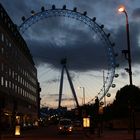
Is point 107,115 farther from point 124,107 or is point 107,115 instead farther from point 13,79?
point 13,79

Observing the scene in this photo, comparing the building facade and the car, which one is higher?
the building facade

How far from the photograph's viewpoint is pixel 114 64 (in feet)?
310

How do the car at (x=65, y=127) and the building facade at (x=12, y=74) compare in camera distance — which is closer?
the car at (x=65, y=127)

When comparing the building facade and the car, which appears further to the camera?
the building facade

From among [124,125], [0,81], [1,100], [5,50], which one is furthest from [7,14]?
[1,100]

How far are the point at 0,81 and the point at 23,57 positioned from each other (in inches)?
1938

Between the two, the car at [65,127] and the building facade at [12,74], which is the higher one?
the building facade at [12,74]

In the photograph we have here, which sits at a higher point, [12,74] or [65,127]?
[12,74]

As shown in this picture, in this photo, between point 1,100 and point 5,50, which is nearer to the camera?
point 1,100

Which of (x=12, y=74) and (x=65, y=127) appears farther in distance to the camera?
(x=12, y=74)

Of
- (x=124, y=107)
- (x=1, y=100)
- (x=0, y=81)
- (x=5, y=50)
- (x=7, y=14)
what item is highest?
(x=7, y=14)

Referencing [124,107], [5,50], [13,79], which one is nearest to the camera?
[124,107]

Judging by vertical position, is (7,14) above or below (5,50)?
above

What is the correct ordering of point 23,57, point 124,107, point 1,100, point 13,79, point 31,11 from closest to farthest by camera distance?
1. point 1,100
2. point 31,11
3. point 124,107
4. point 13,79
5. point 23,57
